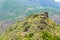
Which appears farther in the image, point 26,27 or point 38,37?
point 26,27

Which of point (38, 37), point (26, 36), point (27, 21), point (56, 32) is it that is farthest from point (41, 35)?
point (27, 21)

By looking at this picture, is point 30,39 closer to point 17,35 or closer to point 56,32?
point 17,35

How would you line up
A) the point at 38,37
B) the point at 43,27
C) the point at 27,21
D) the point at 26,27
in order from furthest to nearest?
1. the point at 27,21
2. the point at 26,27
3. the point at 43,27
4. the point at 38,37

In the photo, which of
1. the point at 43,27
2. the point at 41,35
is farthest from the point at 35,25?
the point at 41,35

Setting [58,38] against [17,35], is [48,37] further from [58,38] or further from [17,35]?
[17,35]

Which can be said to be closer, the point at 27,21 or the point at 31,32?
the point at 31,32

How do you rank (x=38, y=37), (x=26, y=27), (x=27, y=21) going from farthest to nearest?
1. (x=27, y=21)
2. (x=26, y=27)
3. (x=38, y=37)

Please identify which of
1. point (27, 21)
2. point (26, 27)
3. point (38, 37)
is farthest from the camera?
point (27, 21)

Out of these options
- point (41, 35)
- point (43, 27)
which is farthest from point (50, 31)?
point (41, 35)
